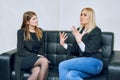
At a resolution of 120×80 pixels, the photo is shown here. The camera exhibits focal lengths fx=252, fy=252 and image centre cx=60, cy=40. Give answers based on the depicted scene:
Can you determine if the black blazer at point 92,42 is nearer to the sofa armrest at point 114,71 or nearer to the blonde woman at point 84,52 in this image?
the blonde woman at point 84,52

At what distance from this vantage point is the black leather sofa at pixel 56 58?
3.00 metres

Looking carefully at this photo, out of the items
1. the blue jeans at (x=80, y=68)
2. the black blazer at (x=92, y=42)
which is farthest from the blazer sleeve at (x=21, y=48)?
the black blazer at (x=92, y=42)

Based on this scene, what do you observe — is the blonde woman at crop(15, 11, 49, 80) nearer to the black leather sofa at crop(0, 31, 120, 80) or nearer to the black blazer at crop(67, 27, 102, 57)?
the black leather sofa at crop(0, 31, 120, 80)

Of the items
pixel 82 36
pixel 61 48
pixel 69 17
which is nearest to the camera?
pixel 82 36

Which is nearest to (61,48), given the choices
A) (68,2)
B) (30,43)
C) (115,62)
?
(30,43)

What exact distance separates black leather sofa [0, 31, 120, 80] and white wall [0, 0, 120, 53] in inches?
11.7

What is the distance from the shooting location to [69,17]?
4.14 meters

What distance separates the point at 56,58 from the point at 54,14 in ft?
2.55

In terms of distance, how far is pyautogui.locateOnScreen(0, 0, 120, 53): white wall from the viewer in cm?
395

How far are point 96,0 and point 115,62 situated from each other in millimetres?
1300

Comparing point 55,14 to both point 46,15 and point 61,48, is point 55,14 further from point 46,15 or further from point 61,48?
point 61,48

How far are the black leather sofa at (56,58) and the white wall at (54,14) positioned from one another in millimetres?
297

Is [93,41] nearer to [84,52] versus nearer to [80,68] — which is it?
[84,52]

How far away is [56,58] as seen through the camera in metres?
3.88
